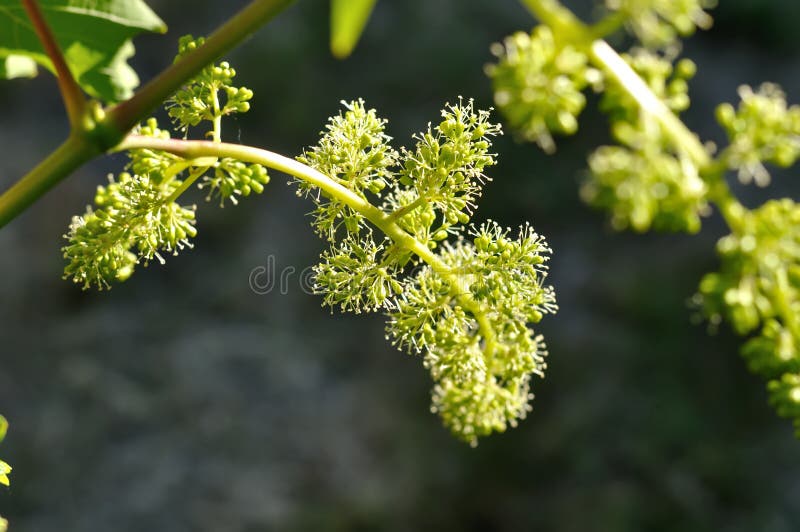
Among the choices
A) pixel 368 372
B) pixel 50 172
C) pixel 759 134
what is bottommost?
pixel 50 172

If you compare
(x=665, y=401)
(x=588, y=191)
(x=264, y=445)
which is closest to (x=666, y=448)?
(x=665, y=401)

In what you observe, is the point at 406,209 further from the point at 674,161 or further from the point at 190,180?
the point at 674,161

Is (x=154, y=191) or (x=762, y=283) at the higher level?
(x=762, y=283)

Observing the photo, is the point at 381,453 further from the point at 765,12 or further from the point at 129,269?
the point at 129,269

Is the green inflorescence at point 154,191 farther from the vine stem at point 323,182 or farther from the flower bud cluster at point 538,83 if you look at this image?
the flower bud cluster at point 538,83

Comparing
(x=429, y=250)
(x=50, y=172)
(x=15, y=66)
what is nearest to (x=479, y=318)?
(x=429, y=250)

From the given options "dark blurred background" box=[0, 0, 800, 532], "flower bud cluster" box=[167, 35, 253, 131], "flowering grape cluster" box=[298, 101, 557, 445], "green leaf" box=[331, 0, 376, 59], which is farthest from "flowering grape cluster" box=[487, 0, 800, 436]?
"dark blurred background" box=[0, 0, 800, 532]
